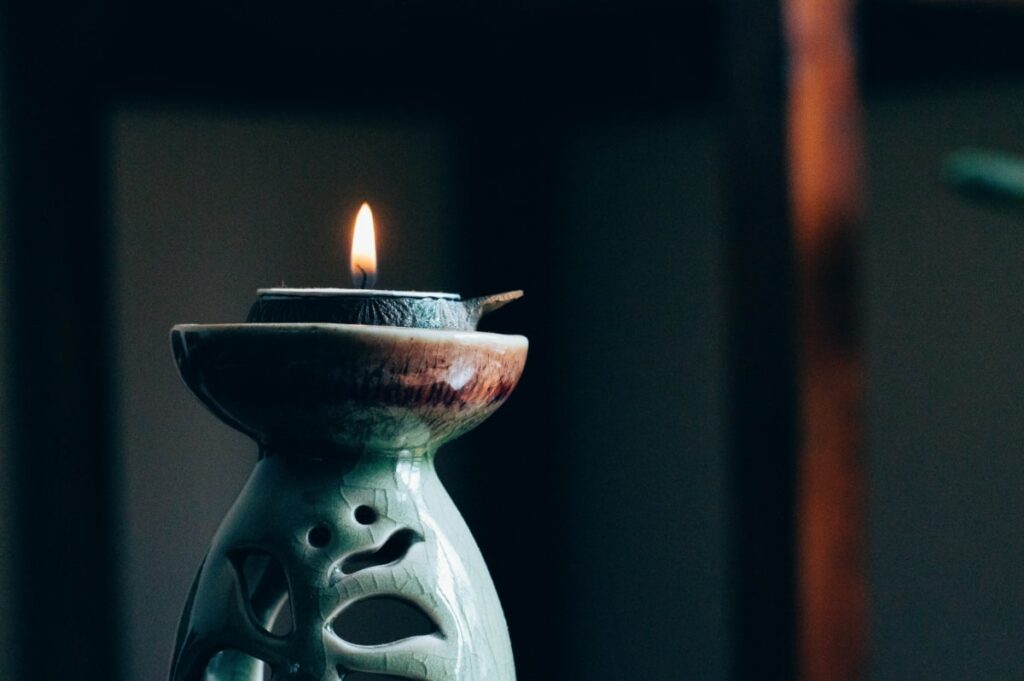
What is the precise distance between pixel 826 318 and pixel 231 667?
1.88 ft

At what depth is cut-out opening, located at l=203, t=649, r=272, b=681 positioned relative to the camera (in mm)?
384

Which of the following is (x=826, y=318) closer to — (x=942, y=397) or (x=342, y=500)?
(x=342, y=500)

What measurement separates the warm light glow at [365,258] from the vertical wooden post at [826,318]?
19.5 inches

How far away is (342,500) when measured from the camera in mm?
368

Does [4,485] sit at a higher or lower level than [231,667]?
lower

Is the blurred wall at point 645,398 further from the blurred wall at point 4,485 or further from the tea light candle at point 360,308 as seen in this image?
the tea light candle at point 360,308

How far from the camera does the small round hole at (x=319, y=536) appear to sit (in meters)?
0.36

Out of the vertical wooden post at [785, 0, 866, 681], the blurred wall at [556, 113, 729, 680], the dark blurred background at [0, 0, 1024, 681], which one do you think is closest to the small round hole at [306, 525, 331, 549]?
the vertical wooden post at [785, 0, 866, 681]

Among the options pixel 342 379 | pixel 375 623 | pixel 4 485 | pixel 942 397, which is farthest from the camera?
pixel 375 623

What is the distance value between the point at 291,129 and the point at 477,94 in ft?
1.06

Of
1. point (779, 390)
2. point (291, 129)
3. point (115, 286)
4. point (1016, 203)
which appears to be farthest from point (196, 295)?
Result: point (1016, 203)

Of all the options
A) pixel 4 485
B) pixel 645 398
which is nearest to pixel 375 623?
pixel 645 398

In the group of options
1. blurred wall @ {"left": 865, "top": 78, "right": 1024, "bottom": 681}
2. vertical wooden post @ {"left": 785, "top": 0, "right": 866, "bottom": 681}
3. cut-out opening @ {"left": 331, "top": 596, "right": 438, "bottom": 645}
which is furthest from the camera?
cut-out opening @ {"left": 331, "top": 596, "right": 438, "bottom": 645}

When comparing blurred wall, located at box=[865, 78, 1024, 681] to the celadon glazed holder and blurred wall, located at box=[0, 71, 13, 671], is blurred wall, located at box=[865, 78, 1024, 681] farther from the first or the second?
the celadon glazed holder
